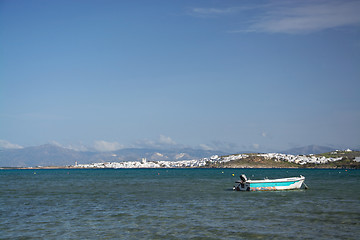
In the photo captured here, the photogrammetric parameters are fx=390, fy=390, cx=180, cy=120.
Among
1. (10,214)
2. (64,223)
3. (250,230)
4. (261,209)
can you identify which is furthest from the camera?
(261,209)

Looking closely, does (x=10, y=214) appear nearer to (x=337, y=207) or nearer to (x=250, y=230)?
(x=250, y=230)

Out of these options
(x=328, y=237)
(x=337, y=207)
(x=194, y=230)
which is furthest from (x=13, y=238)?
(x=337, y=207)

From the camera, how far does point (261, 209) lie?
44.2 m

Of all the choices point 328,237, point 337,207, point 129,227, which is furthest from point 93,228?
point 337,207

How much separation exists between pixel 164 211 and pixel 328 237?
1893 cm

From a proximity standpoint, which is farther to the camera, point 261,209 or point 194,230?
point 261,209

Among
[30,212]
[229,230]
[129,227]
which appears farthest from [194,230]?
[30,212]

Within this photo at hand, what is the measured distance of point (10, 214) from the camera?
136ft

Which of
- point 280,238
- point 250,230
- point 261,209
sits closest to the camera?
point 280,238

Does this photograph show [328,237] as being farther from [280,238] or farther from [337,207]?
[337,207]

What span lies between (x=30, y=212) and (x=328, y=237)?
31.0 meters

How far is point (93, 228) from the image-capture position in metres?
32.4

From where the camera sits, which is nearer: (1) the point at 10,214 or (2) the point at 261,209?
(1) the point at 10,214

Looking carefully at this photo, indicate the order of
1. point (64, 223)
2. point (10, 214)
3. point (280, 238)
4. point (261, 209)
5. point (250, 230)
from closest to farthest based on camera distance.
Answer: point (280, 238) < point (250, 230) < point (64, 223) < point (10, 214) < point (261, 209)
